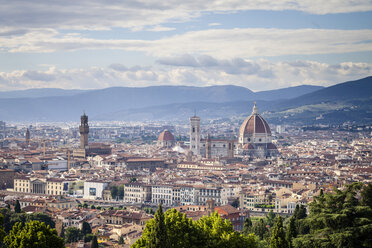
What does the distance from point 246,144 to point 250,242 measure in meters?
97.4

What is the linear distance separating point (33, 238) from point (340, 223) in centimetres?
984

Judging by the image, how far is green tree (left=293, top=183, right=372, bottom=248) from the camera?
2359 centimetres

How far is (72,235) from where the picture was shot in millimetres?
44219

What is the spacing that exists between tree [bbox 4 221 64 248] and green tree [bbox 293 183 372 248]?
8.05 meters

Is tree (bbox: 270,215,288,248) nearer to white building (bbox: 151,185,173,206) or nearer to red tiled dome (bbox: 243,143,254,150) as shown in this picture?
white building (bbox: 151,185,173,206)

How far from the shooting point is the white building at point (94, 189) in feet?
224

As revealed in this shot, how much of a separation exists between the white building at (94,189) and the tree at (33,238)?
4383 centimetres

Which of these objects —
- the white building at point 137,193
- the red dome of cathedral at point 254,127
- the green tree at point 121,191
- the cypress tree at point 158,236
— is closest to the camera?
the cypress tree at point 158,236

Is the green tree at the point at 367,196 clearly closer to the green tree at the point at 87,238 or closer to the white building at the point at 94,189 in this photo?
the green tree at the point at 87,238

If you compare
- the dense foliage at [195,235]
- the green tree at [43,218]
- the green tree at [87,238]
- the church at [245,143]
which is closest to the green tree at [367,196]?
the dense foliage at [195,235]

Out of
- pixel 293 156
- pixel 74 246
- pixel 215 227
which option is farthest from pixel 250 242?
pixel 293 156

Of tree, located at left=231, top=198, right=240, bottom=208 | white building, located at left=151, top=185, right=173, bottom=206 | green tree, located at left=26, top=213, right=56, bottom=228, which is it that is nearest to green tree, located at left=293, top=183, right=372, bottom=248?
green tree, located at left=26, top=213, right=56, bottom=228

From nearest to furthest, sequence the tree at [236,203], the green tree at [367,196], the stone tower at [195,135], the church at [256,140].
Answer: the green tree at [367,196]
the tree at [236,203]
the stone tower at [195,135]
the church at [256,140]

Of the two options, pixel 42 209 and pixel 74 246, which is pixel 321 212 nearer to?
pixel 74 246
